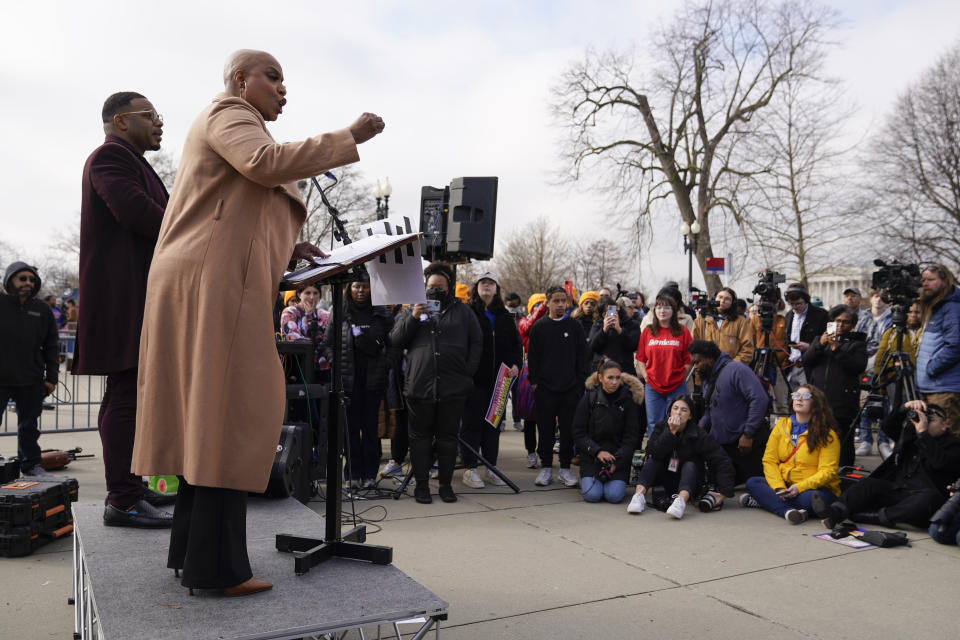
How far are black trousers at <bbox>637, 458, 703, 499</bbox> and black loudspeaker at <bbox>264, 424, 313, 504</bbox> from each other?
2.69 meters

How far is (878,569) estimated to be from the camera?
429 cm

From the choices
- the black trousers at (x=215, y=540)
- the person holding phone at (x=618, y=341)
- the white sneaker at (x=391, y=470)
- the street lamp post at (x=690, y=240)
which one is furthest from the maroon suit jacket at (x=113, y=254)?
the street lamp post at (x=690, y=240)

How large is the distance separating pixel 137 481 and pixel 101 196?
1.30 m

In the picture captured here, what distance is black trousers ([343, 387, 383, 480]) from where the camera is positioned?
6.32m

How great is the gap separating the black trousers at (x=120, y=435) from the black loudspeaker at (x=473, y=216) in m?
3.24

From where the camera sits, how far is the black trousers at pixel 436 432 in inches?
238

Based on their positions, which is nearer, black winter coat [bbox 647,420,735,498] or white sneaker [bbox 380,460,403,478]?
black winter coat [bbox 647,420,735,498]

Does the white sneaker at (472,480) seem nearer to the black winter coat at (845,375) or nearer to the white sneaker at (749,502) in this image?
the white sneaker at (749,502)

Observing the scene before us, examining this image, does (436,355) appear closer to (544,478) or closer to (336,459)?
(544,478)

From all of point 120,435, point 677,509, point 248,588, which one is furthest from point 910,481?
point 120,435

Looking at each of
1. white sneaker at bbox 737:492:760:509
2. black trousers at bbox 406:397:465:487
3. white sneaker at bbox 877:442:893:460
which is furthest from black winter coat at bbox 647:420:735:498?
white sneaker at bbox 877:442:893:460

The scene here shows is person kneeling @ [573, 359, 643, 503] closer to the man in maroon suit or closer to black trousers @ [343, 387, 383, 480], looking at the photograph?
black trousers @ [343, 387, 383, 480]

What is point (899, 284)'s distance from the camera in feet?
20.1

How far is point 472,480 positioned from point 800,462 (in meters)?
2.76
